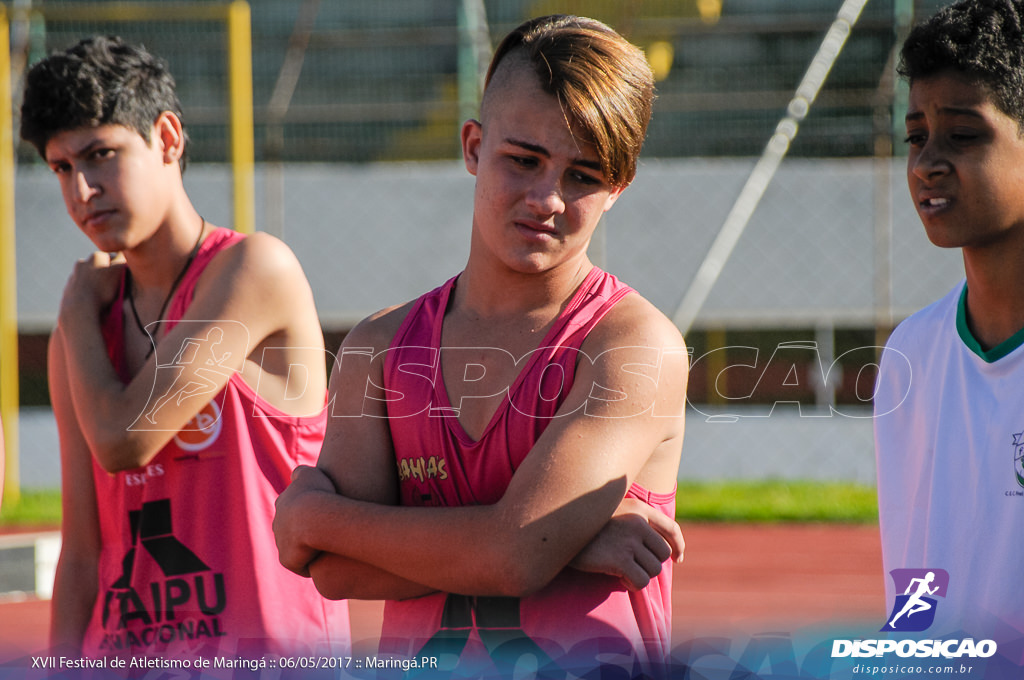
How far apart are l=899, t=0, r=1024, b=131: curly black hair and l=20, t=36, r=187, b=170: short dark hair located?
5.57 ft

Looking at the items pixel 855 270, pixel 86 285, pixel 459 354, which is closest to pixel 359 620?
pixel 86 285

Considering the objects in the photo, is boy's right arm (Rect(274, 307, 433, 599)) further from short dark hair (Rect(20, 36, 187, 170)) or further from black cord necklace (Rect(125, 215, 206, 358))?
short dark hair (Rect(20, 36, 187, 170))

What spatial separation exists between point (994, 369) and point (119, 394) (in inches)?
68.2

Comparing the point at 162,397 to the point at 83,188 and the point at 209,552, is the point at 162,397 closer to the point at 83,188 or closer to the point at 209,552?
the point at 209,552

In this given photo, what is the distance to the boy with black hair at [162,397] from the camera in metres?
2.17

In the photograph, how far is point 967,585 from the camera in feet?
6.07

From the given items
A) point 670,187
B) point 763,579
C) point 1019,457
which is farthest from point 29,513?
point 1019,457

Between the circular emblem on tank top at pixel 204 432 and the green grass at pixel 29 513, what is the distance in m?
6.03

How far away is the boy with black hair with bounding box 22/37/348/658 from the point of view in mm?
2168

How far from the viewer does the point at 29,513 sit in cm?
770

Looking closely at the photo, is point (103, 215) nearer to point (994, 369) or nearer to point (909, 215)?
point (994, 369)

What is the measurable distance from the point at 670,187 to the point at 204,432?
682cm

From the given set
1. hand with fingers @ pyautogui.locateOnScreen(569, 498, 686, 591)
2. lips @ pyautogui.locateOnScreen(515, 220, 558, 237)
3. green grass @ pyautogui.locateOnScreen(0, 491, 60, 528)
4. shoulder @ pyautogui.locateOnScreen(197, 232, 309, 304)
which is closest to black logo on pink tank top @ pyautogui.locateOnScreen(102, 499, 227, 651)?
shoulder @ pyautogui.locateOnScreen(197, 232, 309, 304)

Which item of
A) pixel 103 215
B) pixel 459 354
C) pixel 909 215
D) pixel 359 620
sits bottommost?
pixel 359 620
